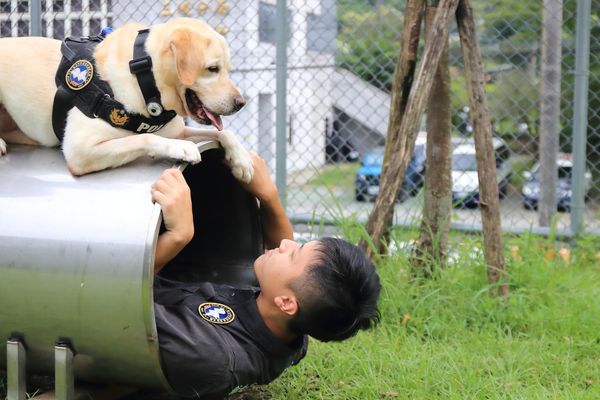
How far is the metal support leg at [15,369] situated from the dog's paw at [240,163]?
3.17 feet

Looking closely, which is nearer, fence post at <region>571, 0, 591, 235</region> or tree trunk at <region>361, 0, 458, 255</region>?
tree trunk at <region>361, 0, 458, 255</region>

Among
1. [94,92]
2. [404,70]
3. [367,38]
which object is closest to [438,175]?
[404,70]

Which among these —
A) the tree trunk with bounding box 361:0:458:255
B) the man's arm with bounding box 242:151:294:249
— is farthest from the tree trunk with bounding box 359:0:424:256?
the man's arm with bounding box 242:151:294:249

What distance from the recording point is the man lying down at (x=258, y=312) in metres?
2.28

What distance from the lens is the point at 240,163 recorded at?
276cm

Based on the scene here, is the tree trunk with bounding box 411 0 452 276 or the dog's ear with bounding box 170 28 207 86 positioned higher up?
the dog's ear with bounding box 170 28 207 86

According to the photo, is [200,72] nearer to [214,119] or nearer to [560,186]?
[214,119]

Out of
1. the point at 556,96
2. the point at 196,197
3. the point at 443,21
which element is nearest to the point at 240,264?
the point at 196,197

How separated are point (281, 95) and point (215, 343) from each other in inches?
103

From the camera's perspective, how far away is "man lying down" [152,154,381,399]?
2.28 metres

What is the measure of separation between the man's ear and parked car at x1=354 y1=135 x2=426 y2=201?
210 centimetres

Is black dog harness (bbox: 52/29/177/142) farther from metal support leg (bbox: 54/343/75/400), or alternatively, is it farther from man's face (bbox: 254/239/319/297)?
metal support leg (bbox: 54/343/75/400)

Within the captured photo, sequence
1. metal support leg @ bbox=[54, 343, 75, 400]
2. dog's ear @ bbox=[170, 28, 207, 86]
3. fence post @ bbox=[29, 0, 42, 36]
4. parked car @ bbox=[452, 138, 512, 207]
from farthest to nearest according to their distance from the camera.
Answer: parked car @ bbox=[452, 138, 512, 207] → fence post @ bbox=[29, 0, 42, 36] → dog's ear @ bbox=[170, 28, 207, 86] → metal support leg @ bbox=[54, 343, 75, 400]

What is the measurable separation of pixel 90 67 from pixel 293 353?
121 cm
